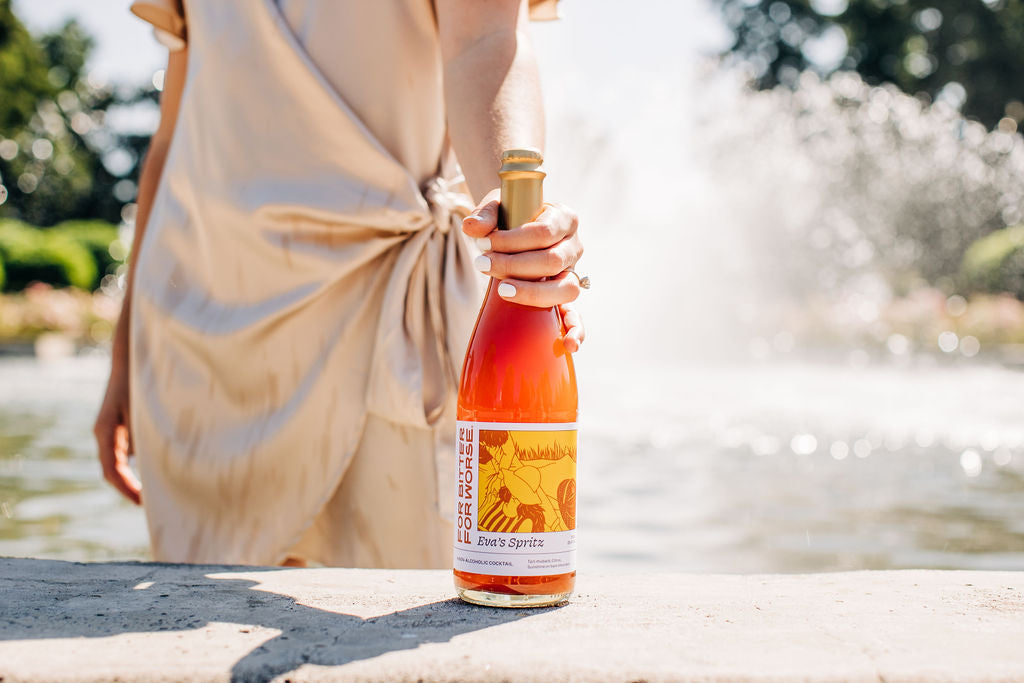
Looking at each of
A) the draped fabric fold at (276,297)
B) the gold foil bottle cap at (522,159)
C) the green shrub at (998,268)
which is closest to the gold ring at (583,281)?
the gold foil bottle cap at (522,159)

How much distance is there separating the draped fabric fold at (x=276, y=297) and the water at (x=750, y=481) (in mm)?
2106

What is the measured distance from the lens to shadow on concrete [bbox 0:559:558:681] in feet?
2.96

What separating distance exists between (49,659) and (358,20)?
1058mm

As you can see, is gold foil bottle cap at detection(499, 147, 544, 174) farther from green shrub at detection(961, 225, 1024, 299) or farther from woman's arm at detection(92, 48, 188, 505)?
green shrub at detection(961, 225, 1024, 299)

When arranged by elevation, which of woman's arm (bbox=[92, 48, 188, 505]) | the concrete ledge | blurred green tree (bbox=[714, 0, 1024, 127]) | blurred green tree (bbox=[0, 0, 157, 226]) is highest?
blurred green tree (bbox=[0, 0, 157, 226])

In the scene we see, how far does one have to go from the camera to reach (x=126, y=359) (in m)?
1.94

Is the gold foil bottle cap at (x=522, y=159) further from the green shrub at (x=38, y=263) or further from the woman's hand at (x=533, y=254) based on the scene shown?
the green shrub at (x=38, y=263)

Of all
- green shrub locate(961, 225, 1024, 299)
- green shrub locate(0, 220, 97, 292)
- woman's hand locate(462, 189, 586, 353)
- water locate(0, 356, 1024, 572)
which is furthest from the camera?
green shrub locate(0, 220, 97, 292)

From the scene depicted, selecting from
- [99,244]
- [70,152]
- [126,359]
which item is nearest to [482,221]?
[126,359]

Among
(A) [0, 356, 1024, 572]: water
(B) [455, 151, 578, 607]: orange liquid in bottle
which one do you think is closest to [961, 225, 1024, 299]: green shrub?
(A) [0, 356, 1024, 572]: water

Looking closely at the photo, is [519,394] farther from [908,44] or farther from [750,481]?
[908,44]

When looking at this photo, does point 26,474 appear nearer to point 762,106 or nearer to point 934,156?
point 762,106

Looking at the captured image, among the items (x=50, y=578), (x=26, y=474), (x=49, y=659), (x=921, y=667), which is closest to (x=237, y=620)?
(x=49, y=659)

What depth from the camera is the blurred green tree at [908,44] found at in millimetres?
19281
